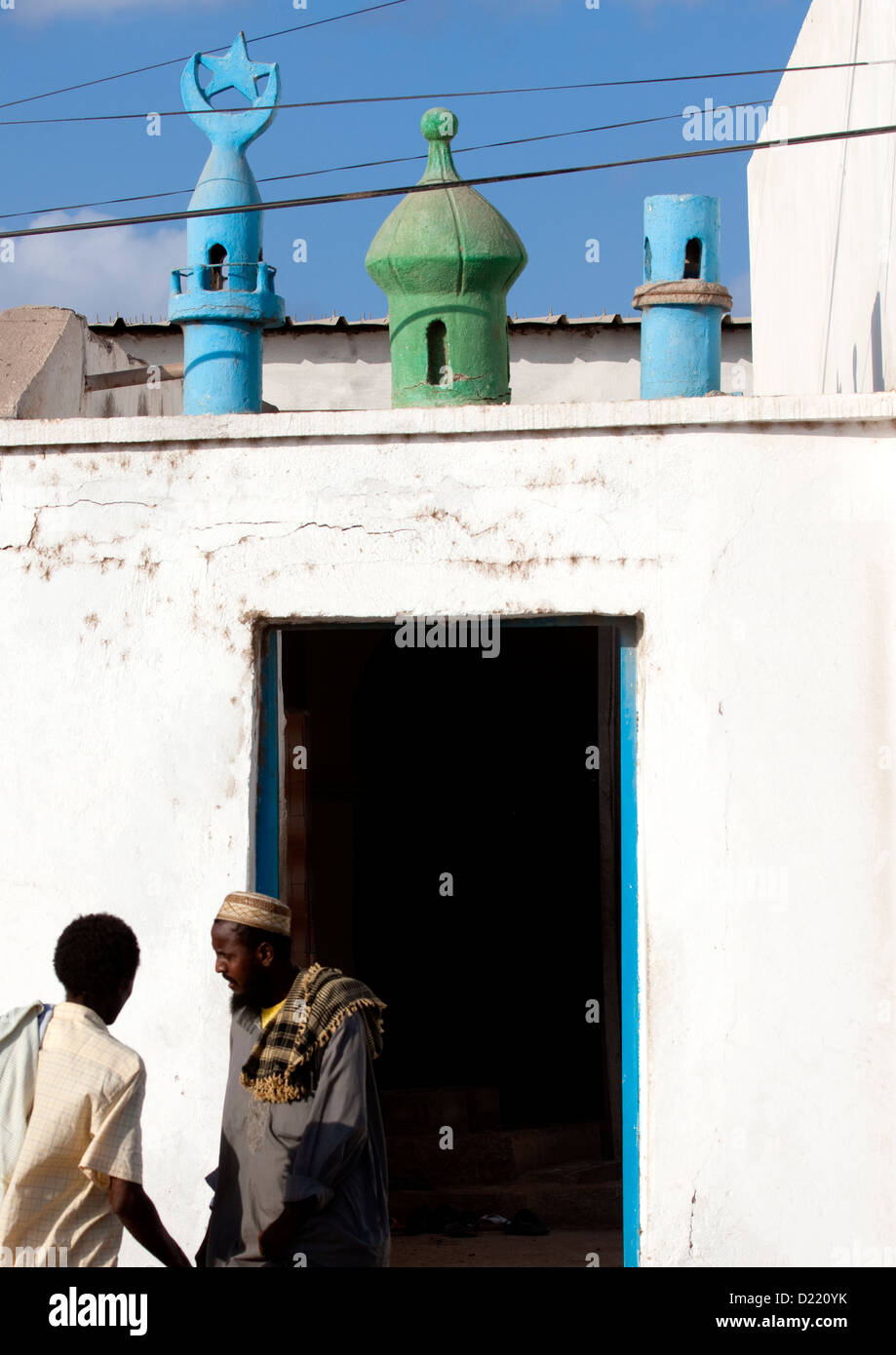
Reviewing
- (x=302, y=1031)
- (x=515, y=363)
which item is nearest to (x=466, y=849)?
(x=515, y=363)

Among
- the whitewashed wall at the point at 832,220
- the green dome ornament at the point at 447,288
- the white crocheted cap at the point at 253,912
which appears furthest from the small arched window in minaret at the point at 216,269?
the white crocheted cap at the point at 253,912

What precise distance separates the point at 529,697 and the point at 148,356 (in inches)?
166

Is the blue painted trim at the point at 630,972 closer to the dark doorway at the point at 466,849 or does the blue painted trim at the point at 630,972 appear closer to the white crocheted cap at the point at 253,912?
the white crocheted cap at the point at 253,912

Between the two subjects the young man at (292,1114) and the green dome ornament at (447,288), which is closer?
the young man at (292,1114)

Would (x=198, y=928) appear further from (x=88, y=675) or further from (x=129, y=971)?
(x=129, y=971)

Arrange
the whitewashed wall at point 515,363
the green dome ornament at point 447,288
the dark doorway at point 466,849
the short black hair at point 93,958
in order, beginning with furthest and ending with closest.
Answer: the whitewashed wall at point 515,363 → the dark doorway at point 466,849 → the green dome ornament at point 447,288 → the short black hair at point 93,958

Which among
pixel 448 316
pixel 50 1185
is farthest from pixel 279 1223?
pixel 448 316

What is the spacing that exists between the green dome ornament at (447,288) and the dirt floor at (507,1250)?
366cm

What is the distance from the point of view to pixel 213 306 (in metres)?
5.90

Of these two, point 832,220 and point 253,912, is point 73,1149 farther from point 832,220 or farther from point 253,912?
point 832,220

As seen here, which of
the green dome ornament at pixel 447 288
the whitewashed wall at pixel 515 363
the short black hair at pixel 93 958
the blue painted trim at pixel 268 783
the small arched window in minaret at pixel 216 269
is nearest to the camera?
the short black hair at pixel 93 958

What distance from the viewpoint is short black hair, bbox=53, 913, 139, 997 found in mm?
3611

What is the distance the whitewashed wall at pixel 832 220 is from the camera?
5.71m

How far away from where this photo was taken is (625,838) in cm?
504
